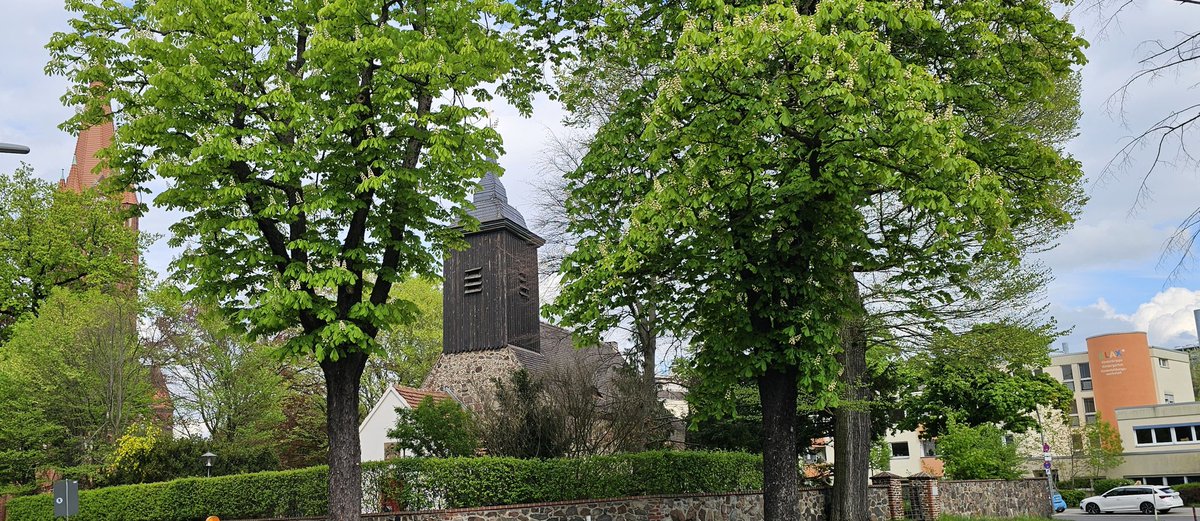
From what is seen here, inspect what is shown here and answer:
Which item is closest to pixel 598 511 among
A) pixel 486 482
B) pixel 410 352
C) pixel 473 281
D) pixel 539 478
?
pixel 539 478

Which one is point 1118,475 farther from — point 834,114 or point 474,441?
point 834,114

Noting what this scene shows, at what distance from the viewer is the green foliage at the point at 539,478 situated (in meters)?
18.6

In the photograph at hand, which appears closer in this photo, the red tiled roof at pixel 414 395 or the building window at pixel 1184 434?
the red tiled roof at pixel 414 395

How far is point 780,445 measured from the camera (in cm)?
1327

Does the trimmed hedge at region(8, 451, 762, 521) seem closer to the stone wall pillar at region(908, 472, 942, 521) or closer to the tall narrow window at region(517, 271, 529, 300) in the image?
the stone wall pillar at region(908, 472, 942, 521)

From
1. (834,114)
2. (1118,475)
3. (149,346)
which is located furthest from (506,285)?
(1118,475)

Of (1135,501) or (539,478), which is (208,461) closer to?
(539,478)

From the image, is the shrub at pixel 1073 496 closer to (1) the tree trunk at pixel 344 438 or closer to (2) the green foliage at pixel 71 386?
(2) the green foliage at pixel 71 386

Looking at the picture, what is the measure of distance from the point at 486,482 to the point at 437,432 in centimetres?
235

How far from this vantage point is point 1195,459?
5609cm

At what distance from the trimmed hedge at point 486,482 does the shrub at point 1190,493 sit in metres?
37.5

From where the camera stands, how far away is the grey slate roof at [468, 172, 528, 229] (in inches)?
1294

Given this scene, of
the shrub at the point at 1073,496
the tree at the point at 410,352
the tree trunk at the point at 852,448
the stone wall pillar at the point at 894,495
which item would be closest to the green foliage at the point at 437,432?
the tree trunk at the point at 852,448

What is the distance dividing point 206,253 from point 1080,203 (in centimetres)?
1567
